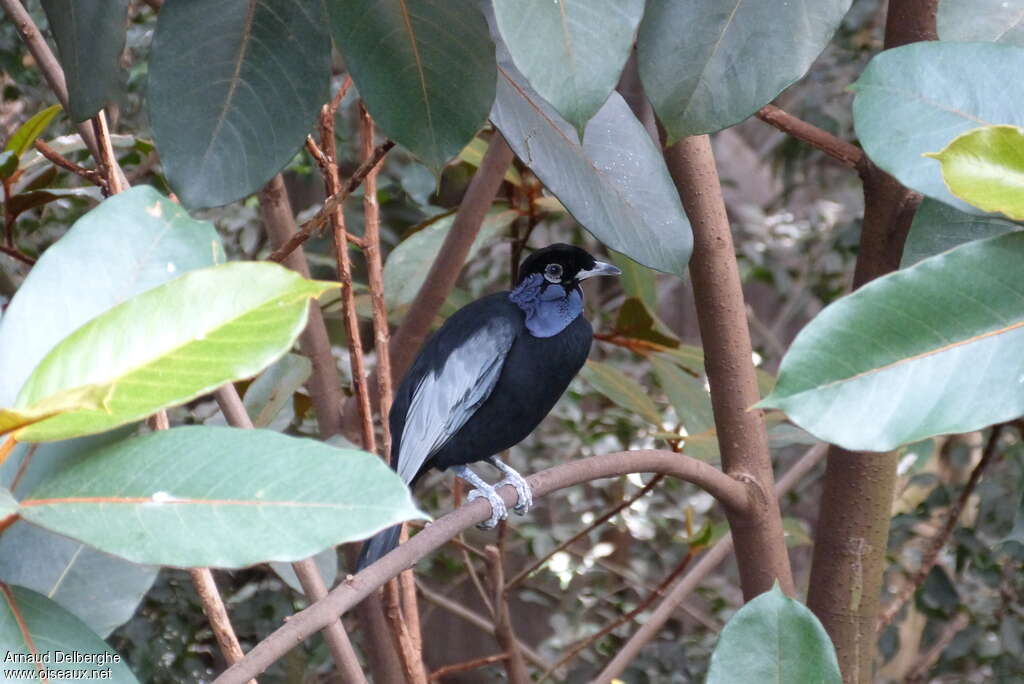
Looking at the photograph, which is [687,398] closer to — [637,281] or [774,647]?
[637,281]

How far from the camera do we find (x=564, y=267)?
1877 mm

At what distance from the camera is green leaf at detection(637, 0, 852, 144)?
907 mm

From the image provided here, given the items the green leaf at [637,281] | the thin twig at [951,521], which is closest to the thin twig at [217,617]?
the green leaf at [637,281]

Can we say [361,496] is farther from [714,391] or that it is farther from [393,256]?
[393,256]

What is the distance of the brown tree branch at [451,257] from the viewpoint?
162 centimetres

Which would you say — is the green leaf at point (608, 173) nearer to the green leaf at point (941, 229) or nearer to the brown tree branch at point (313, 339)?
the green leaf at point (941, 229)

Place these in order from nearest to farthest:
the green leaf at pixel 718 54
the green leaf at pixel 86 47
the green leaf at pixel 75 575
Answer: the green leaf at pixel 75 575 → the green leaf at pixel 718 54 → the green leaf at pixel 86 47

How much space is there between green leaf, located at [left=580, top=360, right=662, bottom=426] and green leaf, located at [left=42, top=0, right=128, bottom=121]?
109 cm

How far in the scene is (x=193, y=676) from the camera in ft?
7.68

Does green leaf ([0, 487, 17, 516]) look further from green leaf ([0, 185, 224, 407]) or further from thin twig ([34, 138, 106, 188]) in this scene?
thin twig ([34, 138, 106, 188])

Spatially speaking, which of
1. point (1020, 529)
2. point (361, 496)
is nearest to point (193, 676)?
point (1020, 529)

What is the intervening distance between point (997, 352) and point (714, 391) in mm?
731

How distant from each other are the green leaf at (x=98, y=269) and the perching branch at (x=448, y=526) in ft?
0.83

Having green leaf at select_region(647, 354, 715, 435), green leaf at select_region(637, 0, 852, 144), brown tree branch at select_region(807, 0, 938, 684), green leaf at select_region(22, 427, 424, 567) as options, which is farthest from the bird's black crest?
green leaf at select_region(22, 427, 424, 567)
